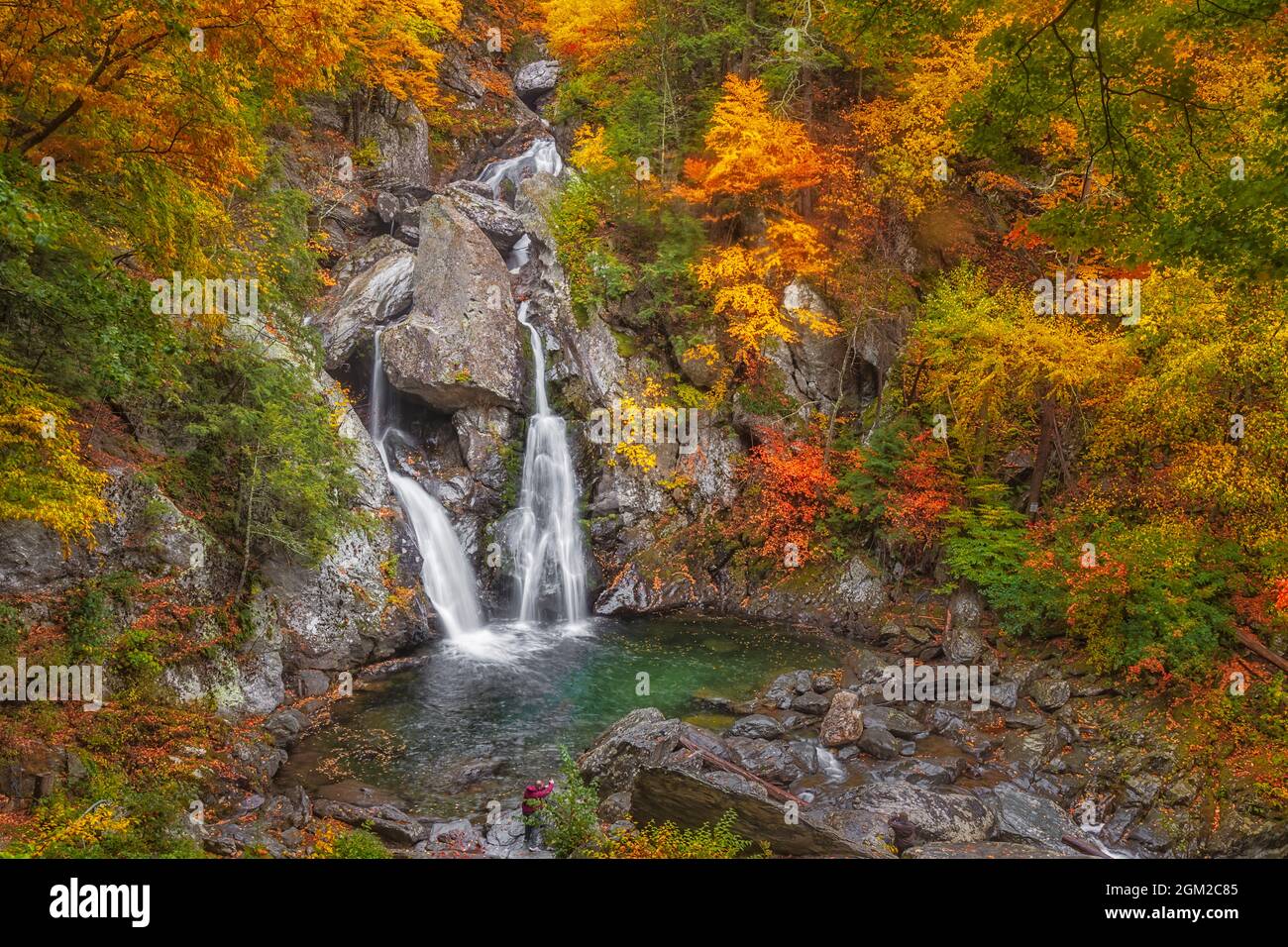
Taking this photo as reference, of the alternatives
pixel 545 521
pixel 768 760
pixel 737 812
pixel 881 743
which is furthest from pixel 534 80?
pixel 737 812

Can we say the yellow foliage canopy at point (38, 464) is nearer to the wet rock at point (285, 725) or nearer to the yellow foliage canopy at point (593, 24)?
the wet rock at point (285, 725)

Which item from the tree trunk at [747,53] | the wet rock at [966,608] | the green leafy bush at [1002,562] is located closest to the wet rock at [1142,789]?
the green leafy bush at [1002,562]

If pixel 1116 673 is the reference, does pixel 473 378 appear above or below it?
above

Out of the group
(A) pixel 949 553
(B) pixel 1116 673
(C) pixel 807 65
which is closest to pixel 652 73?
(C) pixel 807 65

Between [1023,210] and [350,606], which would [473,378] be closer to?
[350,606]

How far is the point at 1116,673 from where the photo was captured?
1177 cm

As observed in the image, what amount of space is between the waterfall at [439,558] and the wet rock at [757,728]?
7278 mm

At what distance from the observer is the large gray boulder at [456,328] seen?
18.4 m

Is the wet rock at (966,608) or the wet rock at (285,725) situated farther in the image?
the wet rock at (966,608)

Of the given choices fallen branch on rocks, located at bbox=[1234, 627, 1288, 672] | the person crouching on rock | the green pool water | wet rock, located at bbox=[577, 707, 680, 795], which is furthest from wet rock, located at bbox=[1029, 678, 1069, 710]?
the person crouching on rock

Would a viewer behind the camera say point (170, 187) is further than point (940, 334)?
No

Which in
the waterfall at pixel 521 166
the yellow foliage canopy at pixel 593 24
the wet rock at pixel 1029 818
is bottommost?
the wet rock at pixel 1029 818

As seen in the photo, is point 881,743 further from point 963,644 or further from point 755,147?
point 755,147

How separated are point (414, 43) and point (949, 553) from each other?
21.0 m
